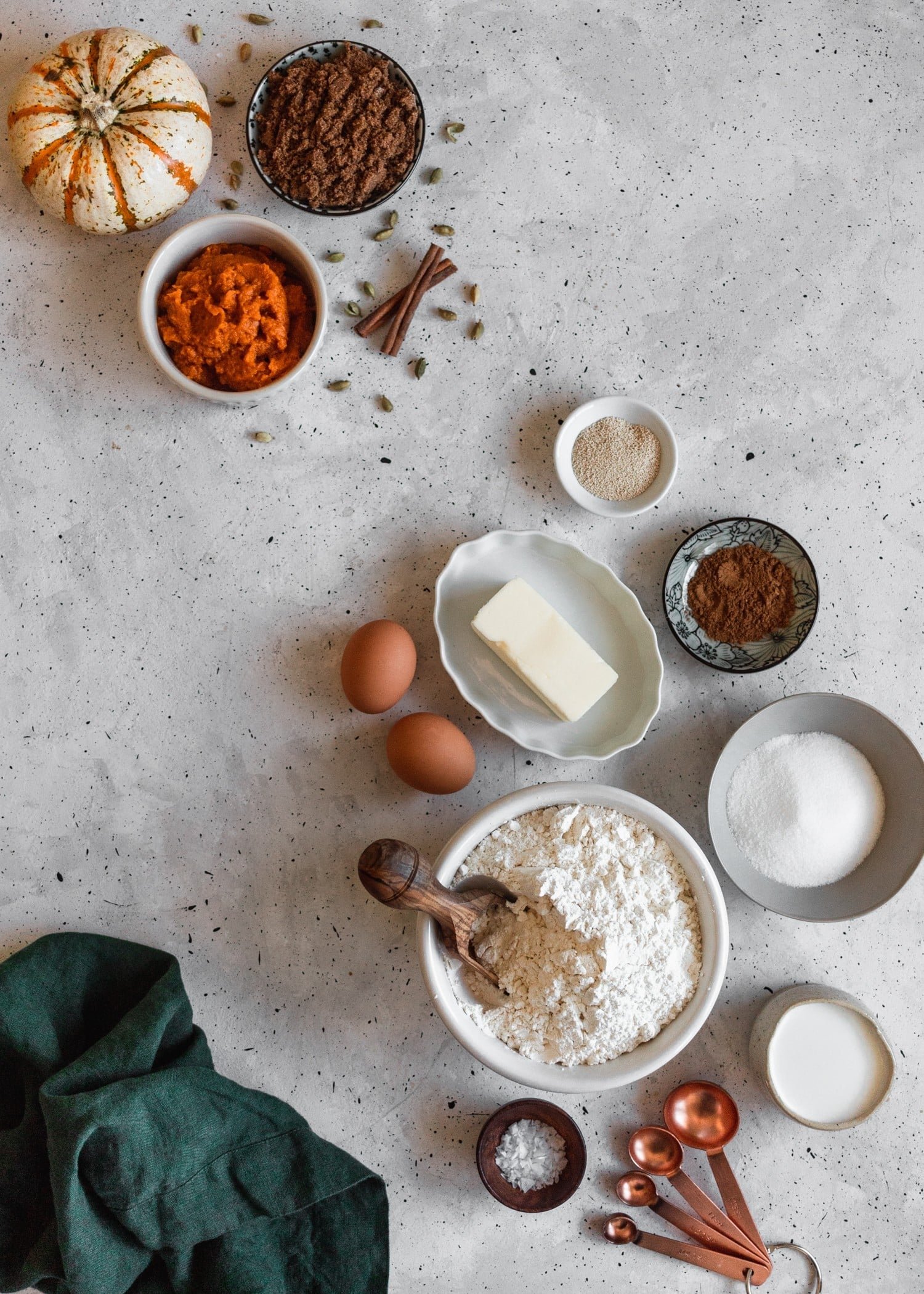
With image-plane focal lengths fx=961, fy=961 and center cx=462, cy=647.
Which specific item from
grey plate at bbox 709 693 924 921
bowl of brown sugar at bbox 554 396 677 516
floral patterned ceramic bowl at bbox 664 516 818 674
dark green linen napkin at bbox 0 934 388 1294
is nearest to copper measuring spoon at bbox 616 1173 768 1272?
dark green linen napkin at bbox 0 934 388 1294

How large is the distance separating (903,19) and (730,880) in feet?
5.11

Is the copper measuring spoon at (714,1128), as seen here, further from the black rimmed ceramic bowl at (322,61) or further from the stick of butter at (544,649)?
the black rimmed ceramic bowl at (322,61)

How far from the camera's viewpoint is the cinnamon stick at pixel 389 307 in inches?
63.8

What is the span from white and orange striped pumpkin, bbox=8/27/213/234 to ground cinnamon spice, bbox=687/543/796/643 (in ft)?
3.53

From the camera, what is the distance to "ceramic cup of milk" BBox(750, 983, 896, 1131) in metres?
1.57

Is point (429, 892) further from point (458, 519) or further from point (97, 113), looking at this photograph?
point (97, 113)

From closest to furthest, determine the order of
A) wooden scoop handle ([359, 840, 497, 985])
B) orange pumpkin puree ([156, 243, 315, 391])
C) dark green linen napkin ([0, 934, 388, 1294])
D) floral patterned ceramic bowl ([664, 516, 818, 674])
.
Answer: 1. wooden scoop handle ([359, 840, 497, 985])
2. dark green linen napkin ([0, 934, 388, 1294])
3. orange pumpkin puree ([156, 243, 315, 391])
4. floral patterned ceramic bowl ([664, 516, 818, 674])

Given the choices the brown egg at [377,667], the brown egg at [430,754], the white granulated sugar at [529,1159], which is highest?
the brown egg at [377,667]

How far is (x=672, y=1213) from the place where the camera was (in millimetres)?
1578

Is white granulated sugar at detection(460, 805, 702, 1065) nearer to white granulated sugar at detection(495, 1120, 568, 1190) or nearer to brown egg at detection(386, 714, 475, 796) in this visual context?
brown egg at detection(386, 714, 475, 796)

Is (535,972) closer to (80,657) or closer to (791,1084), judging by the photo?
(791,1084)

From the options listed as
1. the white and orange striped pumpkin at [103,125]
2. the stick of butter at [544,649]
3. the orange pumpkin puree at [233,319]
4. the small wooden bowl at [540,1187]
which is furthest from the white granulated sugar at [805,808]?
the white and orange striped pumpkin at [103,125]

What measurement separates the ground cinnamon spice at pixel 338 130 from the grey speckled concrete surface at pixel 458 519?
90mm

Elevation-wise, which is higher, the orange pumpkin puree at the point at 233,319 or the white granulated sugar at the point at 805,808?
the orange pumpkin puree at the point at 233,319
